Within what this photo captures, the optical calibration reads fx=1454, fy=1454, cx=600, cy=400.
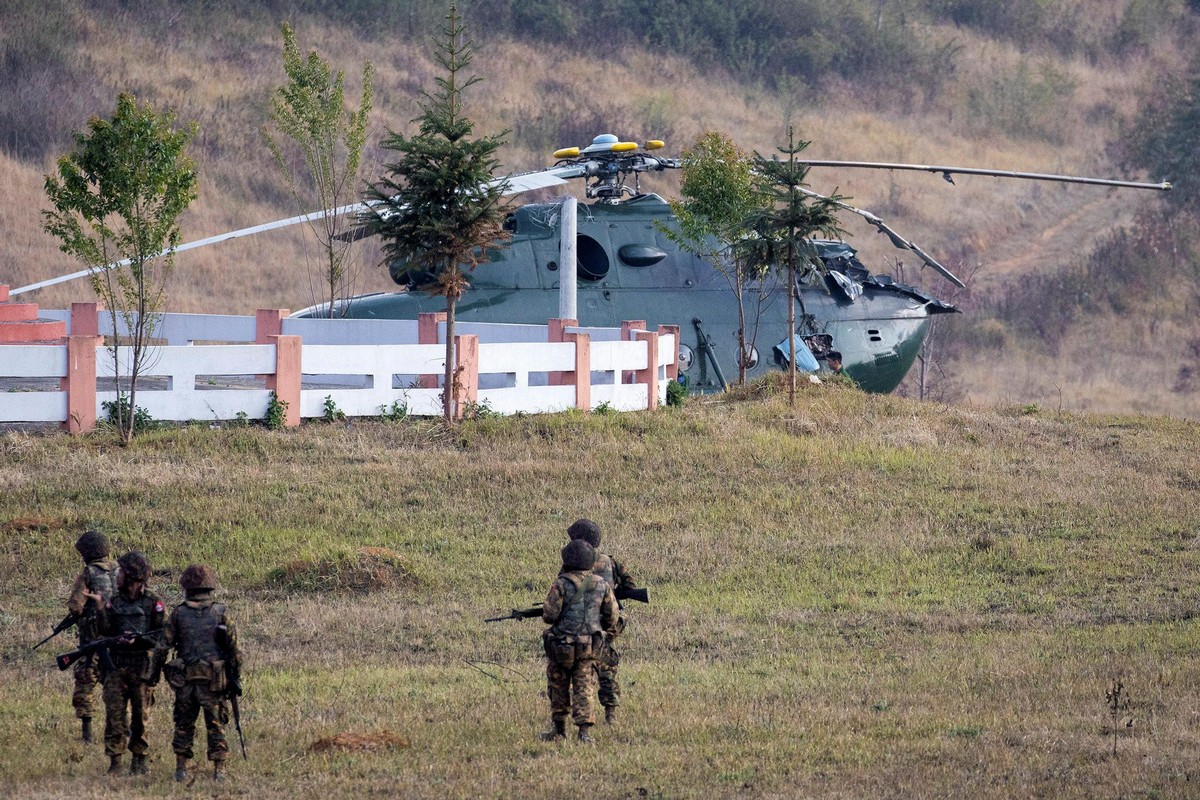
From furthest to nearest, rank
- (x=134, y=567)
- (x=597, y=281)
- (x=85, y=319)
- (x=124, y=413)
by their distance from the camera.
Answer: (x=597, y=281), (x=85, y=319), (x=124, y=413), (x=134, y=567)

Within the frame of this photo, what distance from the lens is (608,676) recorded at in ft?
30.7

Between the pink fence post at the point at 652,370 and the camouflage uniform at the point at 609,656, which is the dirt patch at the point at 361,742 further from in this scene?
the pink fence post at the point at 652,370

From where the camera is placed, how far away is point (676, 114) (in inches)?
2454

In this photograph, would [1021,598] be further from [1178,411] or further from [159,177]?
[1178,411]

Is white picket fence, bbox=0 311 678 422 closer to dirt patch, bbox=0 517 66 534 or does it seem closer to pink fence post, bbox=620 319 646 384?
pink fence post, bbox=620 319 646 384

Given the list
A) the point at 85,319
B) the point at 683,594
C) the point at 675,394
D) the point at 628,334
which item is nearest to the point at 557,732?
the point at 683,594

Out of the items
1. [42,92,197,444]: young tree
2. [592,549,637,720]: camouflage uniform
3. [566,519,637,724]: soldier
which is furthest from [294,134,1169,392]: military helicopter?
[566,519,637,724]: soldier

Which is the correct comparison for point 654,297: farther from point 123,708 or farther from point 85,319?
point 123,708

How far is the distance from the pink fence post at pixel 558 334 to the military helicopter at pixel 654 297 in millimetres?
3148

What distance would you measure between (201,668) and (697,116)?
56.7 meters

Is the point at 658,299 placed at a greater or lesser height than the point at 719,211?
lesser

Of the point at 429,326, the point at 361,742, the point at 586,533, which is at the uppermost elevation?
the point at 429,326

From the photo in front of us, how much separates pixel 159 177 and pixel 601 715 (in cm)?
1029

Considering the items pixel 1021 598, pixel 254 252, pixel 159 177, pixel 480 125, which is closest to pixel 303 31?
pixel 480 125
